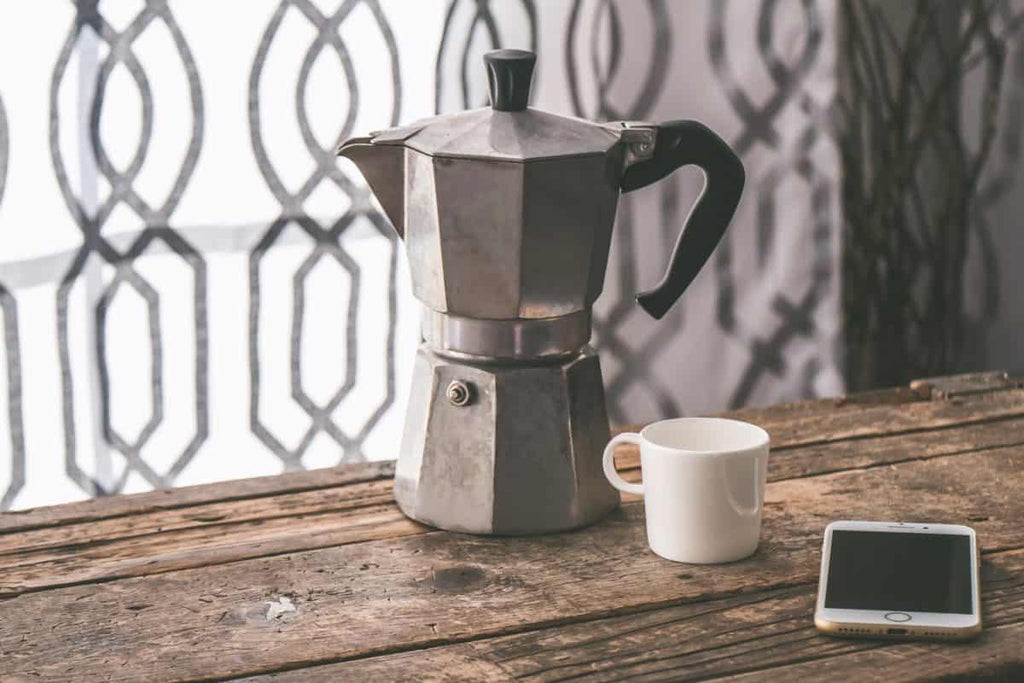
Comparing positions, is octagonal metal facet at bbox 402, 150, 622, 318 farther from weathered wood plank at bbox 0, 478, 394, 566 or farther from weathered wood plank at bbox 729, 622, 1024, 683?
weathered wood plank at bbox 729, 622, 1024, 683

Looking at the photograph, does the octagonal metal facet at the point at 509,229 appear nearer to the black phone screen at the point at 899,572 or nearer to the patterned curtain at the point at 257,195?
the black phone screen at the point at 899,572

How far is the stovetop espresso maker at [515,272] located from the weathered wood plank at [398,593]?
4 cm

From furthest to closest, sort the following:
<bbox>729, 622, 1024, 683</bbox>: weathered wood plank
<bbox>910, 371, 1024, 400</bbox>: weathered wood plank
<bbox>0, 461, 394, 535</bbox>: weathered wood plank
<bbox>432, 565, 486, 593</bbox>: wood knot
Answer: <bbox>910, 371, 1024, 400</bbox>: weathered wood plank < <bbox>0, 461, 394, 535</bbox>: weathered wood plank < <bbox>432, 565, 486, 593</bbox>: wood knot < <bbox>729, 622, 1024, 683</bbox>: weathered wood plank

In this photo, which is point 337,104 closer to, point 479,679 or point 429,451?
point 429,451

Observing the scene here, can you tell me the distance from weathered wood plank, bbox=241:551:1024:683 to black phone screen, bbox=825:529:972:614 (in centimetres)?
2

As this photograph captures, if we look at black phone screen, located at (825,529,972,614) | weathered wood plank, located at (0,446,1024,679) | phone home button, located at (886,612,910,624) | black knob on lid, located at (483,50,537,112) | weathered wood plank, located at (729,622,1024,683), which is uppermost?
black knob on lid, located at (483,50,537,112)

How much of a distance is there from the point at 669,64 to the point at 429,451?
67cm

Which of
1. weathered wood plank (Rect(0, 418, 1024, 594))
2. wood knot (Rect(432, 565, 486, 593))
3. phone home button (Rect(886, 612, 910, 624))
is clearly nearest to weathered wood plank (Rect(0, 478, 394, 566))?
weathered wood plank (Rect(0, 418, 1024, 594))

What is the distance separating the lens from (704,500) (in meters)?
0.73

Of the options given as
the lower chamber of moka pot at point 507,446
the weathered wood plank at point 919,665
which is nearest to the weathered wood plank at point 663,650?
the weathered wood plank at point 919,665

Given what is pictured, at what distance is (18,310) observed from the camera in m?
1.11

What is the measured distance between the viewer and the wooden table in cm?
63

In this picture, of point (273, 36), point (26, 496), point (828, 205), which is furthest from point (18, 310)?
point (828, 205)

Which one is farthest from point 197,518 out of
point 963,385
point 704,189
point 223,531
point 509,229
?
point 963,385
